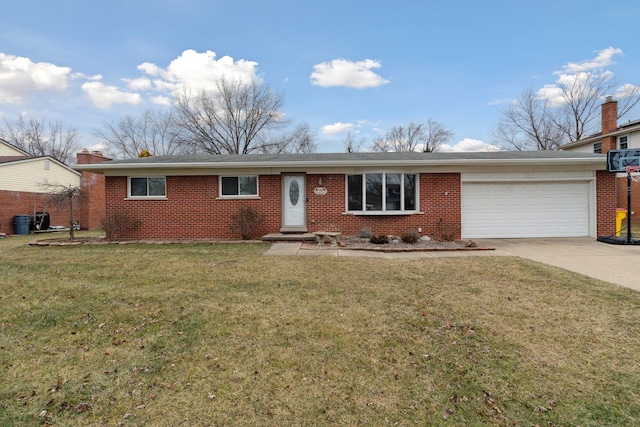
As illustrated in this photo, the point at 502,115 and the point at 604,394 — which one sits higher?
the point at 502,115

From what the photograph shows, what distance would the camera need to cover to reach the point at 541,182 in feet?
36.6

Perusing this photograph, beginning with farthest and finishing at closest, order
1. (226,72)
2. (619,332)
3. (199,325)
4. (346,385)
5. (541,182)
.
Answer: (226,72) → (541,182) → (199,325) → (619,332) → (346,385)

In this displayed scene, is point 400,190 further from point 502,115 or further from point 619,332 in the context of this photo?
point 502,115

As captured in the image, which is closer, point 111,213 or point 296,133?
point 111,213

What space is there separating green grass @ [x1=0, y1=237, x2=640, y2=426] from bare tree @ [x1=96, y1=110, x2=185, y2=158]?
29419 millimetres

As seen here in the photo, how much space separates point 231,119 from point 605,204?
26835 millimetres

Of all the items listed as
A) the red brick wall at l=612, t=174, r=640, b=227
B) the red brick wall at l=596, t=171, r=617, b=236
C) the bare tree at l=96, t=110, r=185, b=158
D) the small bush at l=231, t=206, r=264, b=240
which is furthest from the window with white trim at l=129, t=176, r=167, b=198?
the bare tree at l=96, t=110, r=185, b=158

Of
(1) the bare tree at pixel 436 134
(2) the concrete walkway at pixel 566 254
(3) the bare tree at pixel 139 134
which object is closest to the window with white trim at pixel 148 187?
(2) the concrete walkway at pixel 566 254

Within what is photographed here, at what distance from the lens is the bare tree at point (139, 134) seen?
105ft

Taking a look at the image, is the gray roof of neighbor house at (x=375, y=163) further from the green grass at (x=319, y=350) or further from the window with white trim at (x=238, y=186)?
the green grass at (x=319, y=350)

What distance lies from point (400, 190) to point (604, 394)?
29.5 feet

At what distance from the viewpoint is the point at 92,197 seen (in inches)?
765

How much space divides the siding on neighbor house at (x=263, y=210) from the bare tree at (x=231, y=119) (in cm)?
1915

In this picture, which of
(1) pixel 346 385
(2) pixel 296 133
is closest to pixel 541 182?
(1) pixel 346 385
